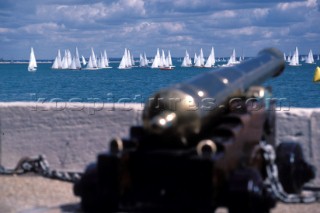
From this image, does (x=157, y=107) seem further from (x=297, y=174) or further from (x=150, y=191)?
(x=297, y=174)

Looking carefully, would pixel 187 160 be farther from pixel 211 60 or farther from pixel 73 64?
pixel 73 64

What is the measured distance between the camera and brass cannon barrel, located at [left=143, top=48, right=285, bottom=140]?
162 inches

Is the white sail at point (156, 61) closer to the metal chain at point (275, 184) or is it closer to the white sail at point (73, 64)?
the white sail at point (73, 64)

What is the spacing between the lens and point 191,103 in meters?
4.18

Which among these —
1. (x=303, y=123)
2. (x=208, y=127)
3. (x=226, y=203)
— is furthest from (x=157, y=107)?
(x=303, y=123)

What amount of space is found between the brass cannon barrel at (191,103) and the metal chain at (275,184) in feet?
1.76

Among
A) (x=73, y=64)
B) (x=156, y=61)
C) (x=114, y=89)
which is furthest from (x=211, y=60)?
(x=114, y=89)

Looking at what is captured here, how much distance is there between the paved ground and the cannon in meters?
0.85

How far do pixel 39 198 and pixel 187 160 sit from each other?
235 centimetres

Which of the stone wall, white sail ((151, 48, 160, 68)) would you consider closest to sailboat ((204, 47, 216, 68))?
white sail ((151, 48, 160, 68))

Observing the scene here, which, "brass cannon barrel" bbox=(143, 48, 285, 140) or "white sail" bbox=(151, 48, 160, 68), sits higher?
"white sail" bbox=(151, 48, 160, 68)

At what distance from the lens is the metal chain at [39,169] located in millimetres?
6426

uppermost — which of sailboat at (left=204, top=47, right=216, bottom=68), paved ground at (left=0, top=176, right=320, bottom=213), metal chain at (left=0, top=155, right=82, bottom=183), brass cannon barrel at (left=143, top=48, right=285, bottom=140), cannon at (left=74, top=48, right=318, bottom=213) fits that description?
sailboat at (left=204, top=47, right=216, bottom=68)

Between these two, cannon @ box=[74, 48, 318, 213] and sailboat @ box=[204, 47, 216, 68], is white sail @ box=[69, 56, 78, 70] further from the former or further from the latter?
cannon @ box=[74, 48, 318, 213]
